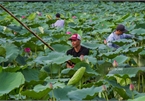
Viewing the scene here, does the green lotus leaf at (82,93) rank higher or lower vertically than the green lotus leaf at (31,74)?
higher

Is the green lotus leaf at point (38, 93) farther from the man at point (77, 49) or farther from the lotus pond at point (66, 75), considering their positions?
the man at point (77, 49)

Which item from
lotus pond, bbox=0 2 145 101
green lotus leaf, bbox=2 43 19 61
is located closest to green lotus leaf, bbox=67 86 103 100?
lotus pond, bbox=0 2 145 101

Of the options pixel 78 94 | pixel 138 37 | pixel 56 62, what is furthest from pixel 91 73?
pixel 138 37

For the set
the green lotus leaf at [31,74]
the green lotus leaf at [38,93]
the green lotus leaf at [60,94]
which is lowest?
the green lotus leaf at [31,74]

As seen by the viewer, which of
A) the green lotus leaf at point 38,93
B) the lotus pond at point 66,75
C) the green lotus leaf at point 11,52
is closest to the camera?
the green lotus leaf at point 38,93

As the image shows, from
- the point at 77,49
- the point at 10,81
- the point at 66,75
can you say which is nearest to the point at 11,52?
the point at 66,75

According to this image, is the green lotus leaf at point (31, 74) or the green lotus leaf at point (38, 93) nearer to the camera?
the green lotus leaf at point (38, 93)

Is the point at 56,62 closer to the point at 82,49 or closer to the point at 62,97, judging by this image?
the point at 62,97

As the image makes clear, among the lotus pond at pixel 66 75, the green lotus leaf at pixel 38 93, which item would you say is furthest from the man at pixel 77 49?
the green lotus leaf at pixel 38 93

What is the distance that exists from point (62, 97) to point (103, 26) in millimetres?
4275

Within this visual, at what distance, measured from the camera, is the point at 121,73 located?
275 centimetres

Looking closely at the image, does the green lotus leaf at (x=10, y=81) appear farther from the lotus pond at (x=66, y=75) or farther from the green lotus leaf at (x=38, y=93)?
the green lotus leaf at (x=38, y=93)

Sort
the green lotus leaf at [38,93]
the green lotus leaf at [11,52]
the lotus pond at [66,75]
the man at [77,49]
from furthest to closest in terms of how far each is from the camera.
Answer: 1. the man at [77,49]
2. the green lotus leaf at [11,52]
3. the lotus pond at [66,75]
4. the green lotus leaf at [38,93]

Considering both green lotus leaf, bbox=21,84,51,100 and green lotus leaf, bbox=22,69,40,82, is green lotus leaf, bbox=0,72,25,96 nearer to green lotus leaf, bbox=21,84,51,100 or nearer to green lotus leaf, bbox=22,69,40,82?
green lotus leaf, bbox=21,84,51,100
